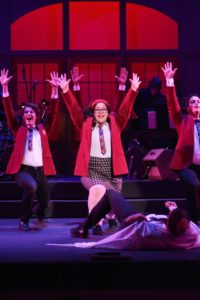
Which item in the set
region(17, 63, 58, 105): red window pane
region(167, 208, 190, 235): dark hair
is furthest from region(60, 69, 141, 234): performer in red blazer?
region(17, 63, 58, 105): red window pane

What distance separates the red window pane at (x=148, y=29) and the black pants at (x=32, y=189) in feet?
14.4

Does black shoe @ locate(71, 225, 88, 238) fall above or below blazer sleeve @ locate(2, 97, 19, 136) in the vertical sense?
below

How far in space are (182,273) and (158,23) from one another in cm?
732

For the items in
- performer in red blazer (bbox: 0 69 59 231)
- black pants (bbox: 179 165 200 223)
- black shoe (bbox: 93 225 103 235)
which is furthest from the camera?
performer in red blazer (bbox: 0 69 59 231)

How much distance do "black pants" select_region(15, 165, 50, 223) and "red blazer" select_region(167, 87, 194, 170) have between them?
1.65m

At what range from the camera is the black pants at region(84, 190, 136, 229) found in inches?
290

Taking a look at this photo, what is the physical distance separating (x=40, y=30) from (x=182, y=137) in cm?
488

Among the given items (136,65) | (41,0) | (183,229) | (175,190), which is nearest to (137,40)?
(136,65)

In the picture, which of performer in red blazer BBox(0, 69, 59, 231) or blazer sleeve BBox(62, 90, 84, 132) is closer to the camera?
blazer sleeve BBox(62, 90, 84, 132)

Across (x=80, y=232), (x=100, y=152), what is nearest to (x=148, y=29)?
(x=100, y=152)

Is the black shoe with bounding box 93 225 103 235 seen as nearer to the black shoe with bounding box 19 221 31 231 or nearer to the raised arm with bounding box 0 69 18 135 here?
the black shoe with bounding box 19 221 31 231

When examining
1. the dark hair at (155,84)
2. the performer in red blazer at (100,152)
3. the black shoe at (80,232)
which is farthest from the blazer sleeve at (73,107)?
the dark hair at (155,84)

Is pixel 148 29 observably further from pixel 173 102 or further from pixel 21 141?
pixel 21 141

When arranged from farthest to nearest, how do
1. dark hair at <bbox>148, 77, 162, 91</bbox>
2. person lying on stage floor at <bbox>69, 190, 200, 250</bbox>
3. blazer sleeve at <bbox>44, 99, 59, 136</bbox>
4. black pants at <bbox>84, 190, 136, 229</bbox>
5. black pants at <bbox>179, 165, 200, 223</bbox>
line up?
1. dark hair at <bbox>148, 77, 162, 91</bbox>
2. blazer sleeve at <bbox>44, 99, 59, 136</bbox>
3. black pants at <bbox>179, 165, 200, 223</bbox>
4. black pants at <bbox>84, 190, 136, 229</bbox>
5. person lying on stage floor at <bbox>69, 190, 200, 250</bbox>
